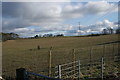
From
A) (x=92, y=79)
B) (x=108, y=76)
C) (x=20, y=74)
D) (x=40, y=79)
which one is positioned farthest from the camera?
(x=108, y=76)

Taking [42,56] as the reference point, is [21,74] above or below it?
above

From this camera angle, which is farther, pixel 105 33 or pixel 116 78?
pixel 105 33

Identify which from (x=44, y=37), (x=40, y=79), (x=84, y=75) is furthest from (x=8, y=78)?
(x=44, y=37)

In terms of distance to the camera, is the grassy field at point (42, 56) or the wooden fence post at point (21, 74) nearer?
the wooden fence post at point (21, 74)

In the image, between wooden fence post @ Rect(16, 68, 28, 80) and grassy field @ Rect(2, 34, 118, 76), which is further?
grassy field @ Rect(2, 34, 118, 76)

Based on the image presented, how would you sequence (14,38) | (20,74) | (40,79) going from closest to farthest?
(20,74) < (40,79) < (14,38)

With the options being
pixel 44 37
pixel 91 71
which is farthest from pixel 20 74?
pixel 44 37

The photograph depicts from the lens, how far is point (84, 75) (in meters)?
10.2

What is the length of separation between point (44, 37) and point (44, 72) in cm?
6598

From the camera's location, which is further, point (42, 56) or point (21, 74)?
point (42, 56)

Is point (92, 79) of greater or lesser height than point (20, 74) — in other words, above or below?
below

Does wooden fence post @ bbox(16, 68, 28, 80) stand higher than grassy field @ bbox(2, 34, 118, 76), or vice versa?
wooden fence post @ bbox(16, 68, 28, 80)

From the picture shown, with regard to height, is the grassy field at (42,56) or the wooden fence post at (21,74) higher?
the wooden fence post at (21,74)

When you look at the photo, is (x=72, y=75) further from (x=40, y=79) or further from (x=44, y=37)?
(x=44, y=37)
